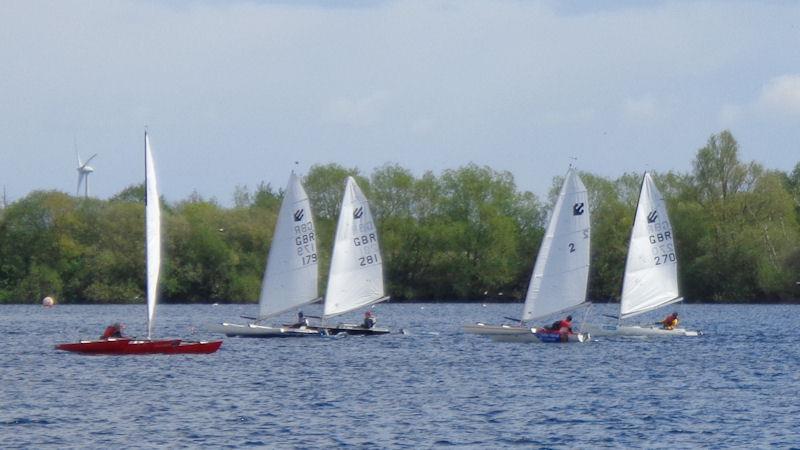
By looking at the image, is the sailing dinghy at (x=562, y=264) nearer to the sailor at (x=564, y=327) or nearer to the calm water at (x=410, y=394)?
the sailor at (x=564, y=327)

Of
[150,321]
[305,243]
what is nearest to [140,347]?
[150,321]

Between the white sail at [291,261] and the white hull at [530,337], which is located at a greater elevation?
the white sail at [291,261]

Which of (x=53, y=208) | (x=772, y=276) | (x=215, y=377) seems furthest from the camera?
(x=53, y=208)

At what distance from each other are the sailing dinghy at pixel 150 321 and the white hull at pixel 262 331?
26.4ft

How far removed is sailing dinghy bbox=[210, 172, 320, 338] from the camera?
61.8 metres

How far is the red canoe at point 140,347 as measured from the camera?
51.0 meters

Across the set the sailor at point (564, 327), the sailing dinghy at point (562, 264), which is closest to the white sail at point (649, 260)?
the sailor at point (564, 327)

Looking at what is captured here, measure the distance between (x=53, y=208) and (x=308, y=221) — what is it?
2583 inches

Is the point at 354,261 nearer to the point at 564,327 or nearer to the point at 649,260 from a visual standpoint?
the point at 564,327

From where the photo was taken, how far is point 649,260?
6288 cm

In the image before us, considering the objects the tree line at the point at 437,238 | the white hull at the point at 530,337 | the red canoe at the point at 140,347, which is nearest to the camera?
the red canoe at the point at 140,347

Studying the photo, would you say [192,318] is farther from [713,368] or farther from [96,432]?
[96,432]

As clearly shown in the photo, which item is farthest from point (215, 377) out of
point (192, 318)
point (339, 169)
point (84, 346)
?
point (339, 169)

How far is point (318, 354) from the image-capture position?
185ft
